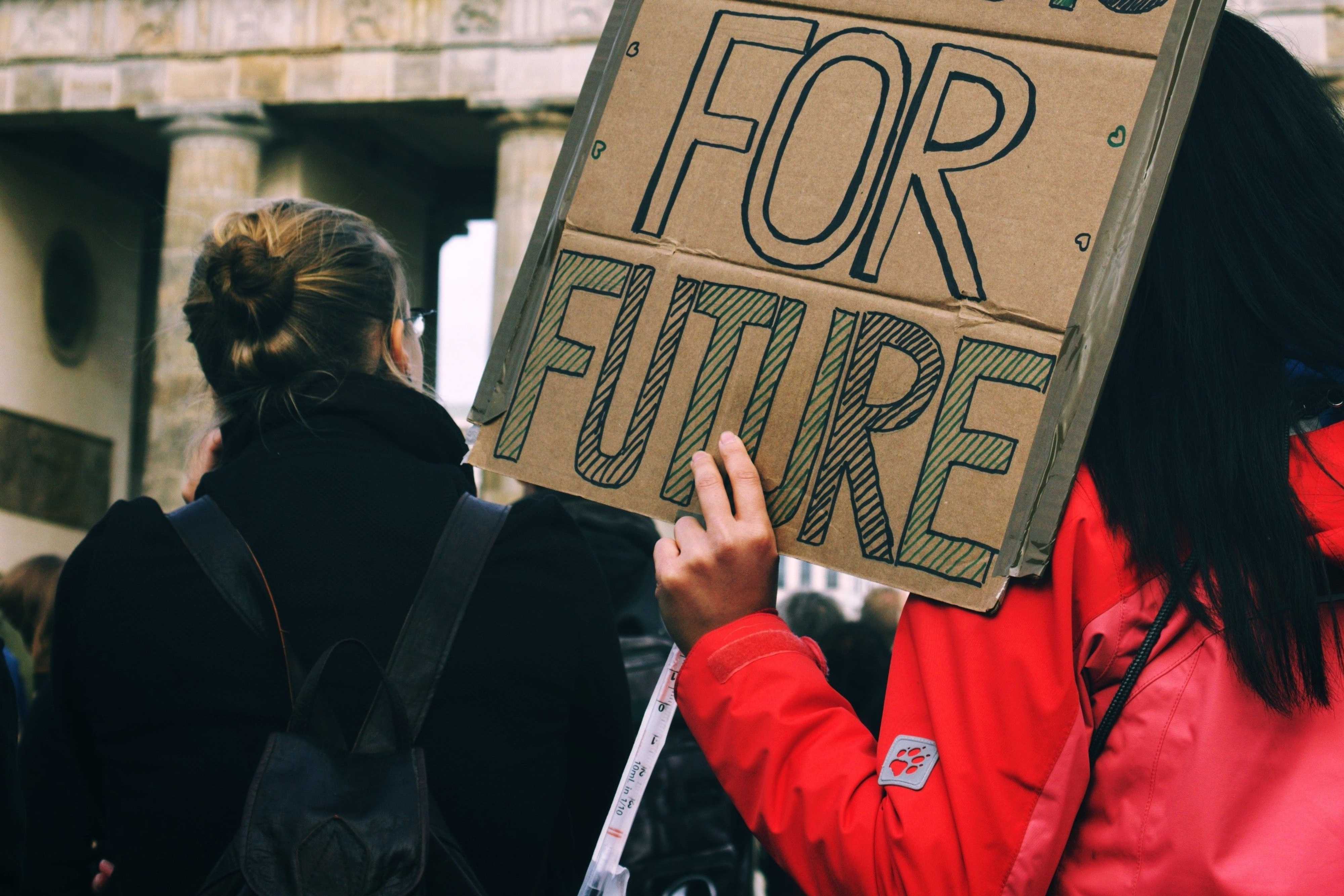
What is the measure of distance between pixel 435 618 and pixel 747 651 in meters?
0.61

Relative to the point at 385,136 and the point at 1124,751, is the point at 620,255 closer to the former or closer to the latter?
the point at 1124,751

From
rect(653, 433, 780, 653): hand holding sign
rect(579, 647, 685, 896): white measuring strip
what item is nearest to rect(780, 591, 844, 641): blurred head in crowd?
rect(579, 647, 685, 896): white measuring strip

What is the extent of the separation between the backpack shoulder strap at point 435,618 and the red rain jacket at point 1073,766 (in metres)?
0.65

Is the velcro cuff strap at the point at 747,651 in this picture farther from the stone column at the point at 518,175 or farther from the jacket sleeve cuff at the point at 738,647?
the stone column at the point at 518,175

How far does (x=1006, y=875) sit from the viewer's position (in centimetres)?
125

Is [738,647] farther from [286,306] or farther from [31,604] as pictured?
[31,604]

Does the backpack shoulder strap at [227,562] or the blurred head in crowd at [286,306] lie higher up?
the blurred head in crowd at [286,306]

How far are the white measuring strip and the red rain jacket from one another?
0.21 meters

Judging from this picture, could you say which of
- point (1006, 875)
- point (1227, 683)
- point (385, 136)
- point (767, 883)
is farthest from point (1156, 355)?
point (385, 136)

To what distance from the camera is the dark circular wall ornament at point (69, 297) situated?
63.8ft

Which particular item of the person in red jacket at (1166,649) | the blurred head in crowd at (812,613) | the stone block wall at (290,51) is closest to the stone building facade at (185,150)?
the stone block wall at (290,51)

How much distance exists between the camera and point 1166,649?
128 cm

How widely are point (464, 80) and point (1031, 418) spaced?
1615cm

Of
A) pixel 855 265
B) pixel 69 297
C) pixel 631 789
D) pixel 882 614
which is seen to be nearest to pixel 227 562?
pixel 631 789
